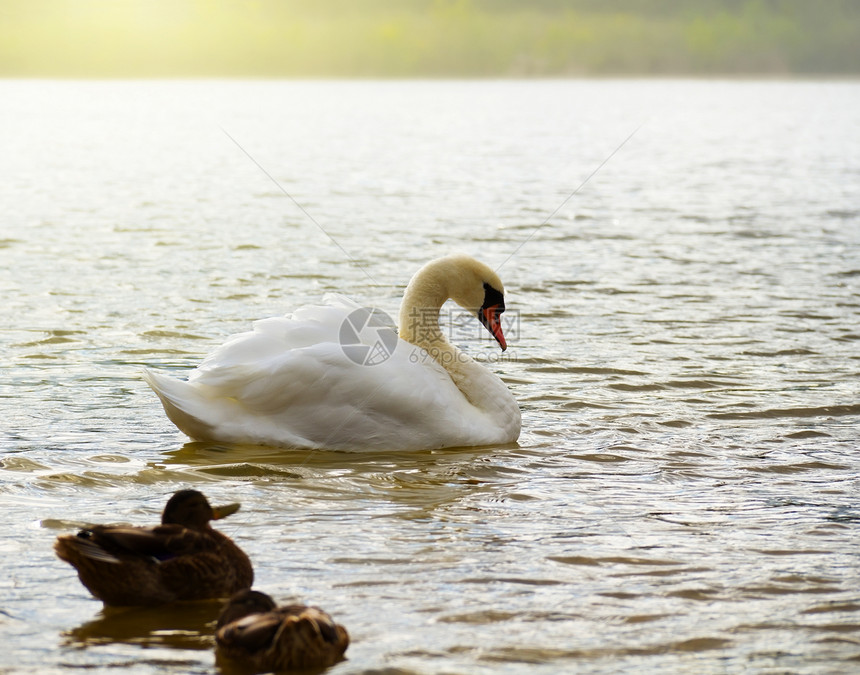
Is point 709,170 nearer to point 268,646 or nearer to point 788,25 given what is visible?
point 268,646

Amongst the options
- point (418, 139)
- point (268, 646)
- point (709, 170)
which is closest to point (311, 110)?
point (418, 139)

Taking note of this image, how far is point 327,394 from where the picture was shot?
7.43 meters

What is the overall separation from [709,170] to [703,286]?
15.7 metres

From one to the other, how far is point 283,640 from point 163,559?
96 centimetres

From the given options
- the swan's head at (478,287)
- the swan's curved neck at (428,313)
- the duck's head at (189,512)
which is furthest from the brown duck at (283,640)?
the swan's head at (478,287)

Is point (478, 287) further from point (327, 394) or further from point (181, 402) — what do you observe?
point (181, 402)

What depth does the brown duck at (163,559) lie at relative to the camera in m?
4.98

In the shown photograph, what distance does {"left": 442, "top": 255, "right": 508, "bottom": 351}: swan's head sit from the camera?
8352mm

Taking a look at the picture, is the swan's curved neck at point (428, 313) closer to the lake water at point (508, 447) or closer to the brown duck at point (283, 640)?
the lake water at point (508, 447)

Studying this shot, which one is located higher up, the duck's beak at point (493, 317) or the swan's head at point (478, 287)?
the swan's head at point (478, 287)

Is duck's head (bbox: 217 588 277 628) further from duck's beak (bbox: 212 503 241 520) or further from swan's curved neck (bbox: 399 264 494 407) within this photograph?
swan's curved neck (bbox: 399 264 494 407)

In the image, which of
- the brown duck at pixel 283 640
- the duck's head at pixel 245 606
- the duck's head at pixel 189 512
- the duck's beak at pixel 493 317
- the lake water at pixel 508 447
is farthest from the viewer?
the duck's beak at pixel 493 317

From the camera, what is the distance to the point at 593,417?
8539 millimetres

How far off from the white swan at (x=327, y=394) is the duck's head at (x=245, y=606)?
282cm
